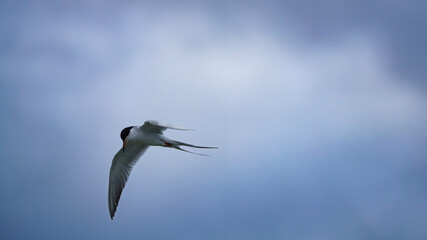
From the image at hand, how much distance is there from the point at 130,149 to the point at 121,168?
560 millimetres

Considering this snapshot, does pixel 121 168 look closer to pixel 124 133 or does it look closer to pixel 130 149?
pixel 130 149

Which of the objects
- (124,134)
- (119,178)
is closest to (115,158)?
(119,178)

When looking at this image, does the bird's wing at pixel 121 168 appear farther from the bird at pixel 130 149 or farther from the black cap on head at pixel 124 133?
the black cap on head at pixel 124 133

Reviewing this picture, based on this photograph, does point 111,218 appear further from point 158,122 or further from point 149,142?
point 158,122

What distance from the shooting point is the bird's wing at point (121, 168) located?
9859 millimetres

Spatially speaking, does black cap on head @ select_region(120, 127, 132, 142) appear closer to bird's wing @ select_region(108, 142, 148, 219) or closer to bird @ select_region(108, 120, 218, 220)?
bird @ select_region(108, 120, 218, 220)

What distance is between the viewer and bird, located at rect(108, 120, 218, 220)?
9.02m

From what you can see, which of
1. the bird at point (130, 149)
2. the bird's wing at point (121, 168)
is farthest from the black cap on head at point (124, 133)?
the bird's wing at point (121, 168)

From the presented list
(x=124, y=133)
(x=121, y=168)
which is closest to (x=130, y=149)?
(x=121, y=168)

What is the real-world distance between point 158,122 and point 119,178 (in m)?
2.76

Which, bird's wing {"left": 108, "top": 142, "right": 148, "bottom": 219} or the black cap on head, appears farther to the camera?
bird's wing {"left": 108, "top": 142, "right": 148, "bottom": 219}

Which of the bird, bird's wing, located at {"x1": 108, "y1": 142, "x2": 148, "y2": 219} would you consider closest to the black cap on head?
the bird

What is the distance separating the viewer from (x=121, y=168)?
10133 millimetres

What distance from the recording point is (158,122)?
809cm
